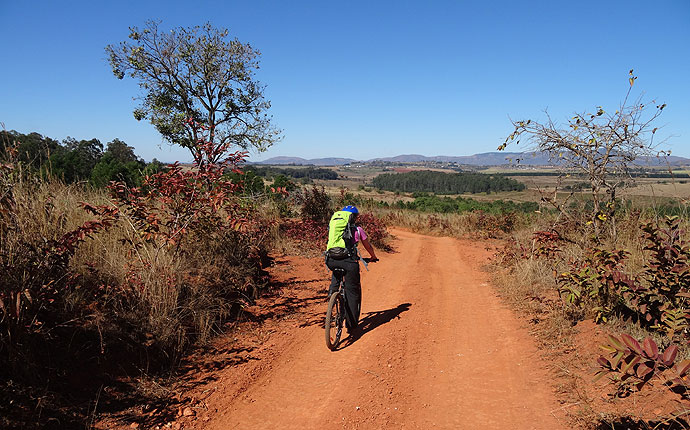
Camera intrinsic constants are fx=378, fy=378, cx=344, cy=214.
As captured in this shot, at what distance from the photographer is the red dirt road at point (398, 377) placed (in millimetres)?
3629

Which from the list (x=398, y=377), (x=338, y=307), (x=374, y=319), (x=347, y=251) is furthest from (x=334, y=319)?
(x=398, y=377)

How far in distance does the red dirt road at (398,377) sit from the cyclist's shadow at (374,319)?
0.03 meters

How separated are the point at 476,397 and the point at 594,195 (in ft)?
13.4

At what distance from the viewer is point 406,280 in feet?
29.1

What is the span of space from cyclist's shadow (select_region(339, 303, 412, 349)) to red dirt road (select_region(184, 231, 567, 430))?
33mm

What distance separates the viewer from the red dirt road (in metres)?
3.63

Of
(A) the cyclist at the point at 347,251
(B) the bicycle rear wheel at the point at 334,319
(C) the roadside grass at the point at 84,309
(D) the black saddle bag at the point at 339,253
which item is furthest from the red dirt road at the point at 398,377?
(D) the black saddle bag at the point at 339,253

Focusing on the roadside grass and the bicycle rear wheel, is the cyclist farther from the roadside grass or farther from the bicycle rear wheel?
the roadside grass

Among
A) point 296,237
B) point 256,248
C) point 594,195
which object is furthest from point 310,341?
point 296,237

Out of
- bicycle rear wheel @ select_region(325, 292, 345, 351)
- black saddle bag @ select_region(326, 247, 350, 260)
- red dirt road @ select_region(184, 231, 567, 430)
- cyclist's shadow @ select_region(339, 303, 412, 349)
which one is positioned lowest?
cyclist's shadow @ select_region(339, 303, 412, 349)

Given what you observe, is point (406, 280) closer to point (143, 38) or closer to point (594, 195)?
point (594, 195)

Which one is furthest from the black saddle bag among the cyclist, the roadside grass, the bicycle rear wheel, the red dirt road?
the roadside grass

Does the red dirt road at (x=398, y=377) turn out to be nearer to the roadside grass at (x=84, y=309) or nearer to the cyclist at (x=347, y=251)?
the cyclist at (x=347, y=251)

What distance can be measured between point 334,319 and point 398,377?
1.47 meters
